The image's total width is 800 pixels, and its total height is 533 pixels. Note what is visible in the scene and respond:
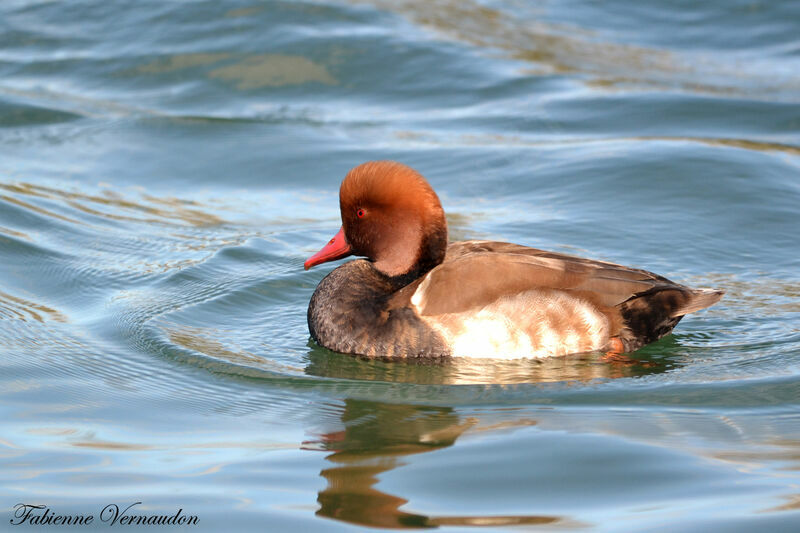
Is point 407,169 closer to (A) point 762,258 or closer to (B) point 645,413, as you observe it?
(B) point 645,413

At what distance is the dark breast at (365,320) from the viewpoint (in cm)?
614

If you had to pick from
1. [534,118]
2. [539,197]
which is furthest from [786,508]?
[534,118]

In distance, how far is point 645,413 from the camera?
533 cm

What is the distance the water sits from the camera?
4.58 metres

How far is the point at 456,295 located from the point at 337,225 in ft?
10.4

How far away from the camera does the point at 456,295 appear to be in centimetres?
611

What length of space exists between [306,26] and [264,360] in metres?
9.27

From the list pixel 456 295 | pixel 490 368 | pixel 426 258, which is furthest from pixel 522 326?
pixel 426 258
